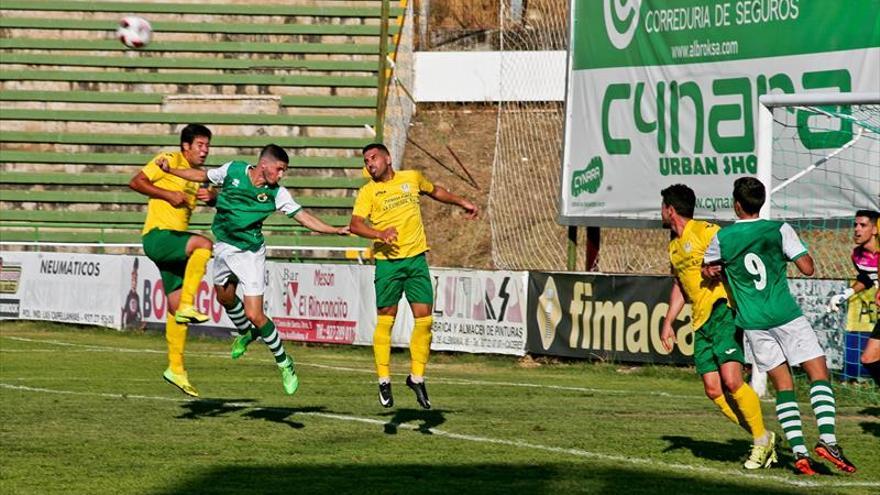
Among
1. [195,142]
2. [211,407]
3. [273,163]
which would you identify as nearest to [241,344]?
[211,407]

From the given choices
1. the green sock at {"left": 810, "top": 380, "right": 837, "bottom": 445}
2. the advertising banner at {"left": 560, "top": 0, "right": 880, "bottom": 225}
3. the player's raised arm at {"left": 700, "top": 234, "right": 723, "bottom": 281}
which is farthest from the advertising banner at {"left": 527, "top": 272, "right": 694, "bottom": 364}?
the player's raised arm at {"left": 700, "top": 234, "right": 723, "bottom": 281}

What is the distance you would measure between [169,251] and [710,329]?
226 inches

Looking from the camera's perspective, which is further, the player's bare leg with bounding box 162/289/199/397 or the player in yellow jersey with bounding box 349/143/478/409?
the player's bare leg with bounding box 162/289/199/397

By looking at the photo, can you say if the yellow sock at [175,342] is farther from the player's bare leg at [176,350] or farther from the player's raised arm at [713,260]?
the player's raised arm at [713,260]

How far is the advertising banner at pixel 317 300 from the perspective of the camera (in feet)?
83.9

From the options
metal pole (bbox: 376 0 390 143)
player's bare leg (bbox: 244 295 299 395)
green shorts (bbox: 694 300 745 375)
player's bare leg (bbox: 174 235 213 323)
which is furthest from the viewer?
metal pole (bbox: 376 0 390 143)

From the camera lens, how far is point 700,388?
61.2 feet

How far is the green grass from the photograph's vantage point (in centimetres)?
1009

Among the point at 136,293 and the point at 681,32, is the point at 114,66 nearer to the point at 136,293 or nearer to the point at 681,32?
the point at 136,293

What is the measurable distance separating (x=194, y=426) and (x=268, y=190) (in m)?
2.19

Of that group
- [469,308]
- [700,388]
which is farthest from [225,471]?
[469,308]

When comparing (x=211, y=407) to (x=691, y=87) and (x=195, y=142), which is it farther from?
(x=691, y=87)

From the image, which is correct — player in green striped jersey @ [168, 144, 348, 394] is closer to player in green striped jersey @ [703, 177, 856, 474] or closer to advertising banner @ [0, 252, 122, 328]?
player in green striped jersey @ [703, 177, 856, 474]

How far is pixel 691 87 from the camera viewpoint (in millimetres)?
22016
